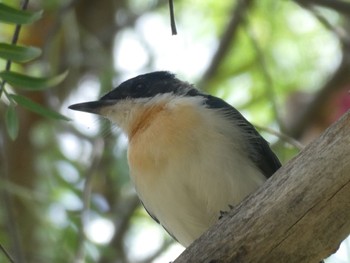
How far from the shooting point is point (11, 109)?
3936 millimetres

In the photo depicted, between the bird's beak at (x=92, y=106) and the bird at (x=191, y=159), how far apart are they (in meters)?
0.21

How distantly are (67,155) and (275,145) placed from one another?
64.4 inches

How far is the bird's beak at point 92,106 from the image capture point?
17.5ft

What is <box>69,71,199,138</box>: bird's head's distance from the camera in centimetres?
516

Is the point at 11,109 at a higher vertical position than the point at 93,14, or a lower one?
lower

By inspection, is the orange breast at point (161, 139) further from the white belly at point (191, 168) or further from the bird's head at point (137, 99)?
the bird's head at point (137, 99)

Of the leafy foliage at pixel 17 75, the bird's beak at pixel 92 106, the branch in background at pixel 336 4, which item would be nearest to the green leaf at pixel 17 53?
the leafy foliage at pixel 17 75

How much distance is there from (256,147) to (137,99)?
776mm

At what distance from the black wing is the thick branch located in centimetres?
126

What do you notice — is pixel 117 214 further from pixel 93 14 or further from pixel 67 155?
pixel 93 14

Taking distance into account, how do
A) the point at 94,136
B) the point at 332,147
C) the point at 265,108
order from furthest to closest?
the point at 265,108 < the point at 94,136 < the point at 332,147

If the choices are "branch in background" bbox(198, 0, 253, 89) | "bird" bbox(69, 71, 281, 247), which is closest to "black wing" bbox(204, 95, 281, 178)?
"bird" bbox(69, 71, 281, 247)

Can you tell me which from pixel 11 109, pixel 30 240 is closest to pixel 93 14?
pixel 30 240

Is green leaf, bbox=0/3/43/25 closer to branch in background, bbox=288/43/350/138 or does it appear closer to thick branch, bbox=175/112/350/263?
thick branch, bbox=175/112/350/263
